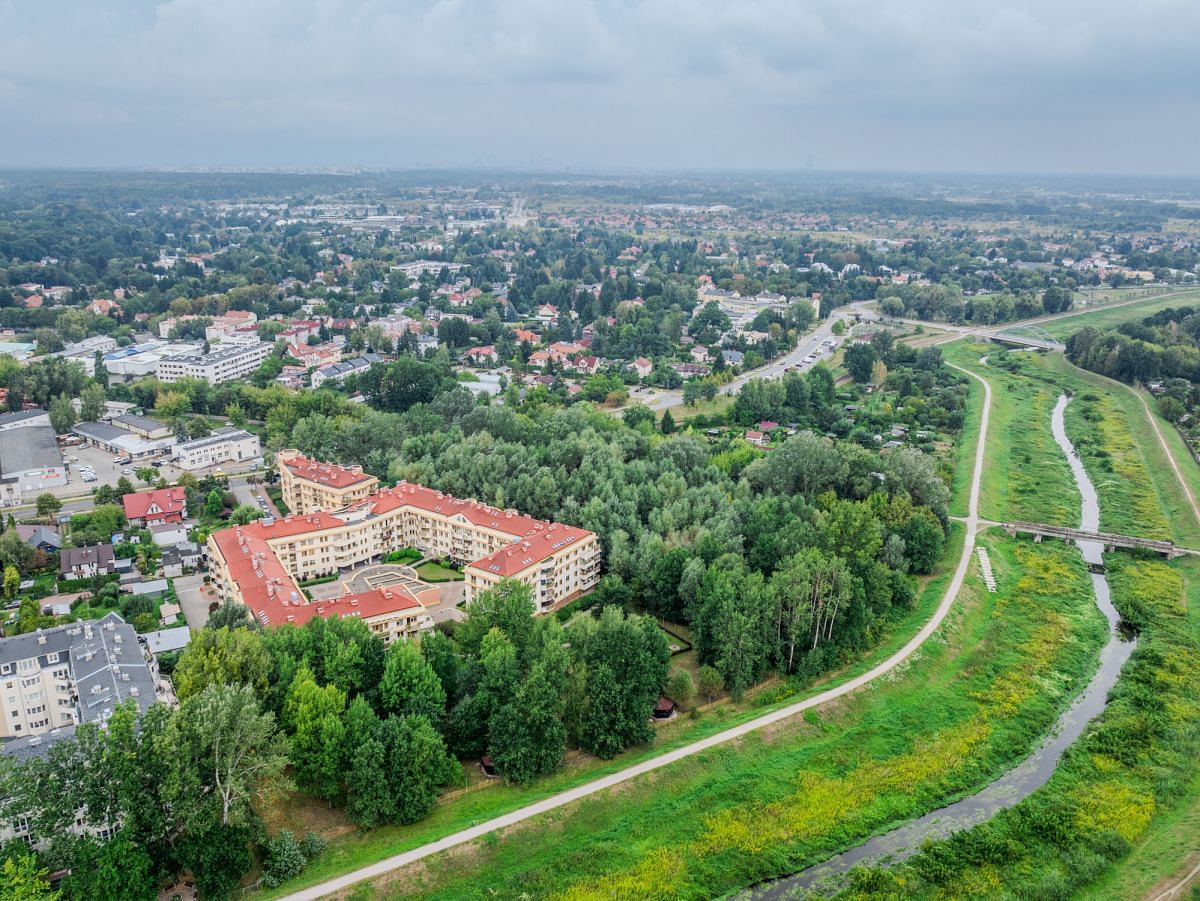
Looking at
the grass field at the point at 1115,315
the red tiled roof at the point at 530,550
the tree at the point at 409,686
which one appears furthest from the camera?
the grass field at the point at 1115,315

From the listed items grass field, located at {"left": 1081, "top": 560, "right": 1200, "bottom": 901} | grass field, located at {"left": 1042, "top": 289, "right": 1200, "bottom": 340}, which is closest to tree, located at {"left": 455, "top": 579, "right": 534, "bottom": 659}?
grass field, located at {"left": 1081, "top": 560, "right": 1200, "bottom": 901}

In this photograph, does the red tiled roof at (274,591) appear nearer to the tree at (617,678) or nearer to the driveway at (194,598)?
the driveway at (194,598)

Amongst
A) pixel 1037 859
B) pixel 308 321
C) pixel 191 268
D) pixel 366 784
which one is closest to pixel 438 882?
pixel 366 784

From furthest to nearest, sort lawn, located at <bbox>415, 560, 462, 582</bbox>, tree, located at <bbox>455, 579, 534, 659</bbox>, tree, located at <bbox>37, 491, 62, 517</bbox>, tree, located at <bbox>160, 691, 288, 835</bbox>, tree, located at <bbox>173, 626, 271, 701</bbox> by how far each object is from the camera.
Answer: tree, located at <bbox>37, 491, 62, 517</bbox> → lawn, located at <bbox>415, 560, 462, 582</bbox> → tree, located at <bbox>455, 579, 534, 659</bbox> → tree, located at <bbox>173, 626, 271, 701</bbox> → tree, located at <bbox>160, 691, 288, 835</bbox>

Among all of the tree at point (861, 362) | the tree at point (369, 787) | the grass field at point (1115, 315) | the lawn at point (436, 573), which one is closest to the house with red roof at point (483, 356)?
the tree at point (861, 362)

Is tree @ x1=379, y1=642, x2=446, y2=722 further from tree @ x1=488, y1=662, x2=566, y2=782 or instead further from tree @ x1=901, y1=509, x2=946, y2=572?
Result: tree @ x1=901, y1=509, x2=946, y2=572

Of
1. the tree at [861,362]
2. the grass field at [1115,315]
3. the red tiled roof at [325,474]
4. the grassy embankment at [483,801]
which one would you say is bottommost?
the grassy embankment at [483,801]
